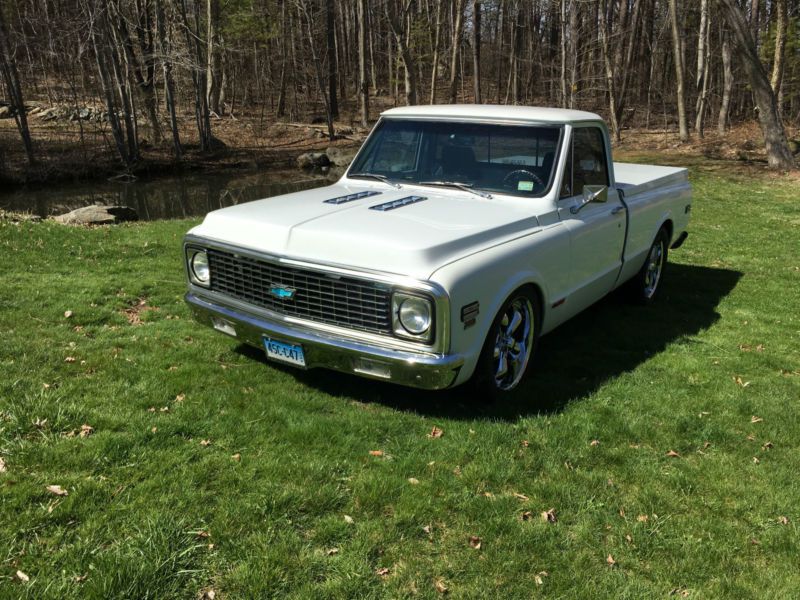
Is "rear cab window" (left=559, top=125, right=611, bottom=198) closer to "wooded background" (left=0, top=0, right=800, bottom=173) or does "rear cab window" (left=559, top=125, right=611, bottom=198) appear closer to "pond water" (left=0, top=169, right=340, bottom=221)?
"pond water" (left=0, top=169, right=340, bottom=221)

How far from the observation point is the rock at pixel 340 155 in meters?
26.0

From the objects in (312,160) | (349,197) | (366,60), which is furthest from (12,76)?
(366,60)

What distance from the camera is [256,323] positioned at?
4336 millimetres

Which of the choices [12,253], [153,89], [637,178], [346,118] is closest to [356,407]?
[637,178]

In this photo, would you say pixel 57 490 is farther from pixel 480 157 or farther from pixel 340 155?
pixel 340 155

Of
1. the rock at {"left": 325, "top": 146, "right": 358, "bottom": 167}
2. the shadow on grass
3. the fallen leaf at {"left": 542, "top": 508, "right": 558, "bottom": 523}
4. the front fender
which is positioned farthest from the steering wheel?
the rock at {"left": 325, "top": 146, "right": 358, "bottom": 167}

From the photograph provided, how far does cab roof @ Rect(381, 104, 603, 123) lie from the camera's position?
5293 mm

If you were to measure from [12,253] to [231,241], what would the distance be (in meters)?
4.88

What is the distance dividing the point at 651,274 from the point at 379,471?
4.83m

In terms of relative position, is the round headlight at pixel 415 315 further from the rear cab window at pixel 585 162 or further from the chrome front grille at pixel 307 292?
the rear cab window at pixel 585 162

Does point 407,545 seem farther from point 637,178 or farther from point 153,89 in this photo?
point 153,89

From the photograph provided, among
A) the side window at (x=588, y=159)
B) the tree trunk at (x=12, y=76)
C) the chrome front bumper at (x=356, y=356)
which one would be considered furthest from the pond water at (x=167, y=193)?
the chrome front bumper at (x=356, y=356)

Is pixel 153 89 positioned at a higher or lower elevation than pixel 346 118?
higher

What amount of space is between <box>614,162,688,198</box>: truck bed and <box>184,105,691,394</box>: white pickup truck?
0.18 metres
